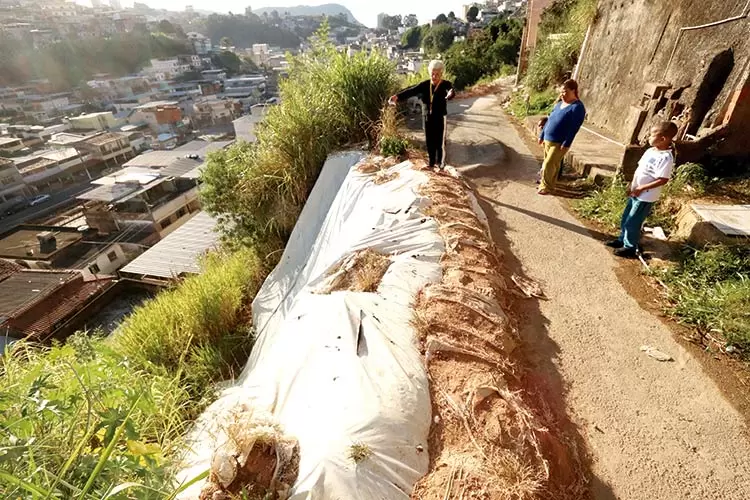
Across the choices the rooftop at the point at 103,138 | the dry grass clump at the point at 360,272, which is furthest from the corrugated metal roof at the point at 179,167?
the dry grass clump at the point at 360,272

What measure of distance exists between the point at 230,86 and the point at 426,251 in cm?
4772

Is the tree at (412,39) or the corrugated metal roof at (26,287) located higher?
the tree at (412,39)

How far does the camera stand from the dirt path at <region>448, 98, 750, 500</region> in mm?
1738

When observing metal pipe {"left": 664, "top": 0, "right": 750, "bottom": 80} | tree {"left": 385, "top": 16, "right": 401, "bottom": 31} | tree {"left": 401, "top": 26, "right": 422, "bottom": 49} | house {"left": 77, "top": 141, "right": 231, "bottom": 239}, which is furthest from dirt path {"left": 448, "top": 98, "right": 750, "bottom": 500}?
tree {"left": 385, "top": 16, "right": 401, "bottom": 31}

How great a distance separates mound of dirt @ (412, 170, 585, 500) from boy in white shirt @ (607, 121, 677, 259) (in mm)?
1357

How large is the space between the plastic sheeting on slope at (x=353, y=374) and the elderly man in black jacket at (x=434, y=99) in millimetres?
959

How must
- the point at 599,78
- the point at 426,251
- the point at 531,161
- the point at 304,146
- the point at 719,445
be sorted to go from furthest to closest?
the point at 599,78 < the point at 531,161 < the point at 304,146 < the point at 426,251 < the point at 719,445

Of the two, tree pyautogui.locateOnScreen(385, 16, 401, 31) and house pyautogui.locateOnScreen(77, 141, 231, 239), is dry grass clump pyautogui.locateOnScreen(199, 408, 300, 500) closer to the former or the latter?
house pyautogui.locateOnScreen(77, 141, 231, 239)

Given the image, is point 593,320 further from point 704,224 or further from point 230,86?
point 230,86

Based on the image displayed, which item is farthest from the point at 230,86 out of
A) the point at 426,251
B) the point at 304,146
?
the point at 426,251

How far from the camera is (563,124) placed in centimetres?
368

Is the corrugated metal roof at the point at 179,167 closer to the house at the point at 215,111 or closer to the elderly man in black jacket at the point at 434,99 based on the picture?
the elderly man in black jacket at the point at 434,99

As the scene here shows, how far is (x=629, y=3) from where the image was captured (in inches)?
254

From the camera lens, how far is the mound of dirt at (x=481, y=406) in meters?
1.50
